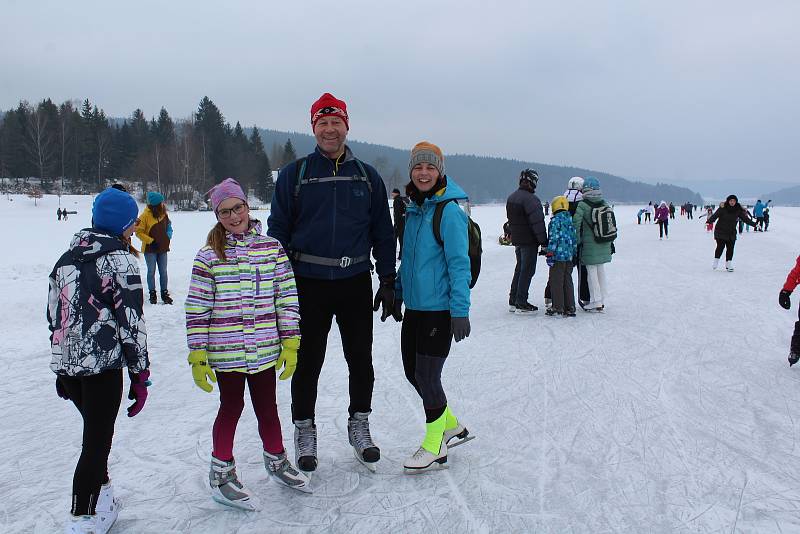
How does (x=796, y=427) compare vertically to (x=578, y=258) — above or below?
below

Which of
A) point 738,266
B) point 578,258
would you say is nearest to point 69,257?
point 578,258

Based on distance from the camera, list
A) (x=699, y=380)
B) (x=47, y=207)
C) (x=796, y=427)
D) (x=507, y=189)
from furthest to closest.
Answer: (x=507, y=189) < (x=47, y=207) < (x=699, y=380) < (x=796, y=427)

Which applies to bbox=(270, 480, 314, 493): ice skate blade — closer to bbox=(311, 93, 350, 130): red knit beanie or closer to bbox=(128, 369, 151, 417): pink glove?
bbox=(128, 369, 151, 417): pink glove

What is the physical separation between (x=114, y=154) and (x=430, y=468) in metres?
64.0

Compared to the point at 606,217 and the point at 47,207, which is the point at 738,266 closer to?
the point at 606,217

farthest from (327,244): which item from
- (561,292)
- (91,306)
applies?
(561,292)

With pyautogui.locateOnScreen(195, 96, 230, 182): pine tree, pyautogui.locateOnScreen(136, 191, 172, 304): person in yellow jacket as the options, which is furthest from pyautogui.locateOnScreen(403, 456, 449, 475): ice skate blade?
pyautogui.locateOnScreen(195, 96, 230, 182): pine tree

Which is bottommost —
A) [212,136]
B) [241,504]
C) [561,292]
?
[241,504]

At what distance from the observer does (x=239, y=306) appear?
2.46m

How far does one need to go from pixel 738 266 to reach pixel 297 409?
1180 centimetres

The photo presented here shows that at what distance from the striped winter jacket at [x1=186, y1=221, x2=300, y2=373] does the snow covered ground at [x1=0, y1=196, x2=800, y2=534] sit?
84 cm

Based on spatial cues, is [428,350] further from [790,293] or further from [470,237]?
[790,293]

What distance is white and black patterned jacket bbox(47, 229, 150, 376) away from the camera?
2186mm

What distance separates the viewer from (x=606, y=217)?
6641 millimetres
